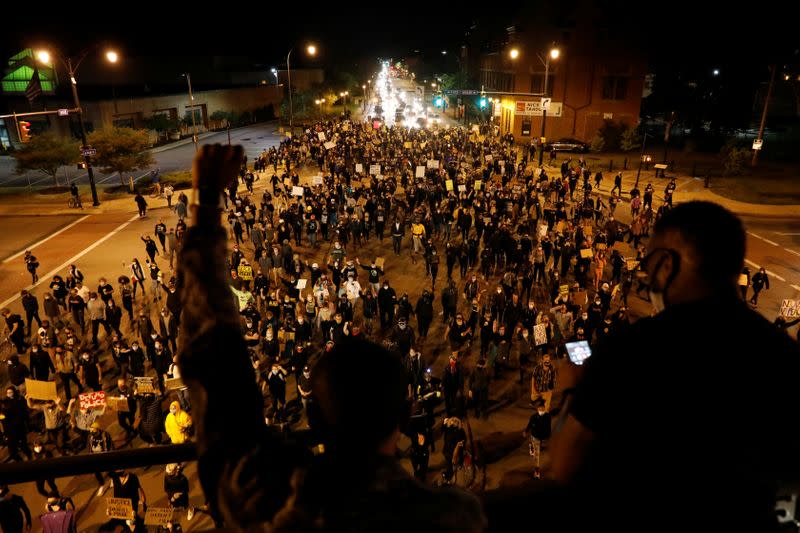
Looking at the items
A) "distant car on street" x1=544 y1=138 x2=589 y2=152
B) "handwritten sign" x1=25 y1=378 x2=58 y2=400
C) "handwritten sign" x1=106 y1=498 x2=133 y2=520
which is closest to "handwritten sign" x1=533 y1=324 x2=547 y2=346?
"handwritten sign" x1=106 y1=498 x2=133 y2=520

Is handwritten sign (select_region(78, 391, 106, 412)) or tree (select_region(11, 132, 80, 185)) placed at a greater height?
tree (select_region(11, 132, 80, 185))

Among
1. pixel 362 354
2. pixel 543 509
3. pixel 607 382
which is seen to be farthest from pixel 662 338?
pixel 362 354

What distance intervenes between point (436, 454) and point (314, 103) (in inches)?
3113

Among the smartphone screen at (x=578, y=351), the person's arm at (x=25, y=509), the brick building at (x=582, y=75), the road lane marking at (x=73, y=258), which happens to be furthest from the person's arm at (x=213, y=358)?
the brick building at (x=582, y=75)

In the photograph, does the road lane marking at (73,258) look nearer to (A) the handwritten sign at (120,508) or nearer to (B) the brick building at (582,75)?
(A) the handwritten sign at (120,508)

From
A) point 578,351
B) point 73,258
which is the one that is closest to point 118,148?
point 73,258

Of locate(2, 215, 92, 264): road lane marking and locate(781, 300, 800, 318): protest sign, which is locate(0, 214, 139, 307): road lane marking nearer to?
locate(2, 215, 92, 264): road lane marking

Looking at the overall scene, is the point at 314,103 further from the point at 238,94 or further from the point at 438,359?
the point at 438,359

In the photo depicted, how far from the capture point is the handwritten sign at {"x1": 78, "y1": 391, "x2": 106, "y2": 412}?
10.7 meters

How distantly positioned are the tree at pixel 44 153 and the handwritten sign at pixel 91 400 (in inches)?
1198

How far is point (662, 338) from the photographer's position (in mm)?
1445

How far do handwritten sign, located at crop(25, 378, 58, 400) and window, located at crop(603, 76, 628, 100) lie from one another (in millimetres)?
51148

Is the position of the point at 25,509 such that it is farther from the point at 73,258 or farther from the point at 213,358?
the point at 73,258

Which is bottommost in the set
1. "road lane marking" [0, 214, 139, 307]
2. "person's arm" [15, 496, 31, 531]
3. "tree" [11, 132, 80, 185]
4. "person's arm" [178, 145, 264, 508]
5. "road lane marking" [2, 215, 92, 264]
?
"road lane marking" [2, 215, 92, 264]
